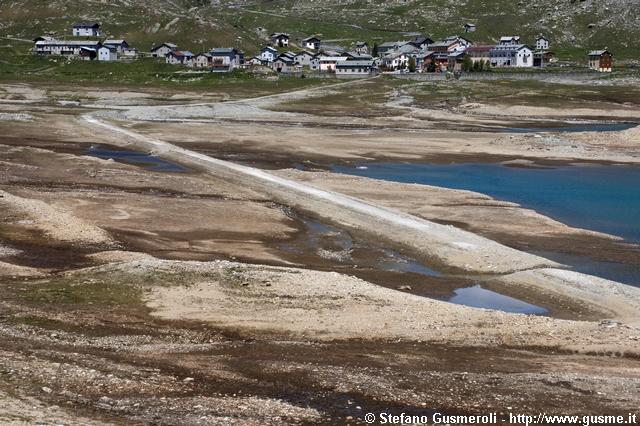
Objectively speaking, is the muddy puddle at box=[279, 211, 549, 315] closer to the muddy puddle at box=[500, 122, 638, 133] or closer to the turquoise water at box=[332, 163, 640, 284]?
the turquoise water at box=[332, 163, 640, 284]

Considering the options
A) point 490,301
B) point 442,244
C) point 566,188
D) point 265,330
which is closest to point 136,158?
point 566,188

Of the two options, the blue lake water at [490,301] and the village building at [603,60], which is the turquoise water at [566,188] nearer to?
the blue lake water at [490,301]

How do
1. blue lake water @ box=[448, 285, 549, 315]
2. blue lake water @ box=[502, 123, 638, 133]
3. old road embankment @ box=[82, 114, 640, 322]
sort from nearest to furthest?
blue lake water @ box=[448, 285, 549, 315], old road embankment @ box=[82, 114, 640, 322], blue lake water @ box=[502, 123, 638, 133]

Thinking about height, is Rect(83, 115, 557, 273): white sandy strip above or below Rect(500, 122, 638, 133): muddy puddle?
below

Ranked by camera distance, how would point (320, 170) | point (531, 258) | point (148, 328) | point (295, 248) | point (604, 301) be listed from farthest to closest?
point (320, 170) < point (295, 248) < point (531, 258) < point (604, 301) < point (148, 328)

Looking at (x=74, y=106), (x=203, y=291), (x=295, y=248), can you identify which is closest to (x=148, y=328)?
(x=203, y=291)

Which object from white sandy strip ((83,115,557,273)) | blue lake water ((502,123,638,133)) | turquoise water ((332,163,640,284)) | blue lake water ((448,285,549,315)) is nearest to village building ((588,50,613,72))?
blue lake water ((502,123,638,133))

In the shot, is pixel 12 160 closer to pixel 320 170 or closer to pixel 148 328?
pixel 320 170
